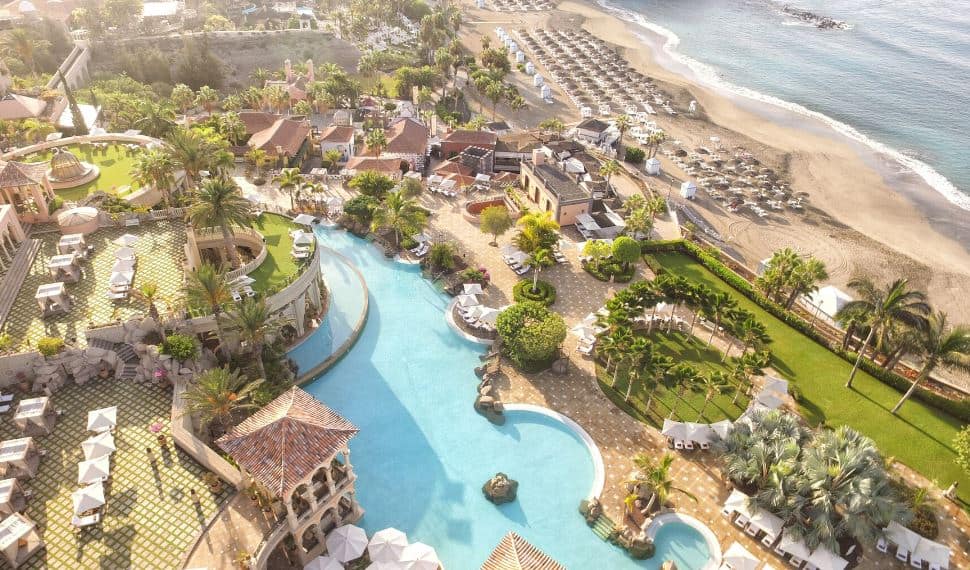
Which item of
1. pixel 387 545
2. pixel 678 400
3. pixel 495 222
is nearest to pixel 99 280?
pixel 387 545

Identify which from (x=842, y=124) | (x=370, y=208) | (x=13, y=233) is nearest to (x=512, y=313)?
(x=370, y=208)

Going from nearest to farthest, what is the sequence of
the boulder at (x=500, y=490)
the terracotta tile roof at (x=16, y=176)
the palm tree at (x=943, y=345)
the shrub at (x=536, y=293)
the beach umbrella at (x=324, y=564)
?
the beach umbrella at (x=324, y=564) < the boulder at (x=500, y=490) < the palm tree at (x=943, y=345) < the terracotta tile roof at (x=16, y=176) < the shrub at (x=536, y=293)

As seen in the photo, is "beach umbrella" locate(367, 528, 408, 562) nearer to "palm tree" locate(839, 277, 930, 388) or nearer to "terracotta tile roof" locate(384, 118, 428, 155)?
"palm tree" locate(839, 277, 930, 388)

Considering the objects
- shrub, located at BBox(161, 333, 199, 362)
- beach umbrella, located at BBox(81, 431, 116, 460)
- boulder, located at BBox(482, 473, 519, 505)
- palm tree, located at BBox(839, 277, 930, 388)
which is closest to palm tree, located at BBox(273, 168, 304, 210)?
shrub, located at BBox(161, 333, 199, 362)

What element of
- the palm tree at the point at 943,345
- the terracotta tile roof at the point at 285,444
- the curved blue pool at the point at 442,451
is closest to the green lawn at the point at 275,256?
the curved blue pool at the point at 442,451

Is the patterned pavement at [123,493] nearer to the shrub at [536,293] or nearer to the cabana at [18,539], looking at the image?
the cabana at [18,539]

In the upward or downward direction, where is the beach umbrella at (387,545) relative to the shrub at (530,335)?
downward

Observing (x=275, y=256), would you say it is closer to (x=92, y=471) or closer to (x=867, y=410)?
(x=92, y=471)
